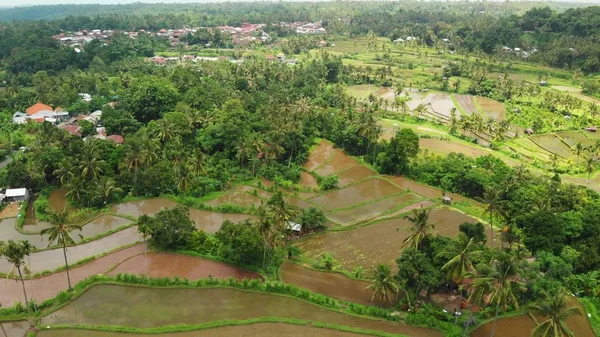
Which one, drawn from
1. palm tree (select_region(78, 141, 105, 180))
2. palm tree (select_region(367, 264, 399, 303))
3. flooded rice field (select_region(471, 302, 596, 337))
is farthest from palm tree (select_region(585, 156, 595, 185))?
palm tree (select_region(78, 141, 105, 180))

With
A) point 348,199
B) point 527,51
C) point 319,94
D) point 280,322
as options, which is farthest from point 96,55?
point 527,51

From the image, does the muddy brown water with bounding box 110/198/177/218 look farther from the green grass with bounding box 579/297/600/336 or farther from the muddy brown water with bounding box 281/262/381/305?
the green grass with bounding box 579/297/600/336

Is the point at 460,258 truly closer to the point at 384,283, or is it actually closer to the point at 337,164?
the point at 384,283

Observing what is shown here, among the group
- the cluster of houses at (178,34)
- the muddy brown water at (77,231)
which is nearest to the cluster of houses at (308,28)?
the cluster of houses at (178,34)

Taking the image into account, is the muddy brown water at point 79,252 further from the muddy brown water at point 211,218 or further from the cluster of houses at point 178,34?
the cluster of houses at point 178,34

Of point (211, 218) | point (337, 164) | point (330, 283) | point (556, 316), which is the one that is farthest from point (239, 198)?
point (556, 316)

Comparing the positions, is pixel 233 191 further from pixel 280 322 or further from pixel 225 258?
pixel 280 322
